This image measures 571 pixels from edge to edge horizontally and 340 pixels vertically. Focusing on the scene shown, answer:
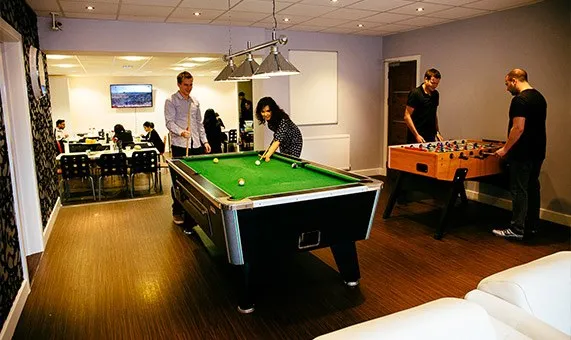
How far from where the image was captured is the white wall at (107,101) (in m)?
12.5

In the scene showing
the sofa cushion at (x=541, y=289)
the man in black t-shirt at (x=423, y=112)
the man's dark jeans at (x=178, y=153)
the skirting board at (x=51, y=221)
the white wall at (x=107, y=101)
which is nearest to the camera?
the sofa cushion at (x=541, y=289)

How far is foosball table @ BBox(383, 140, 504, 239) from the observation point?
4.18 m

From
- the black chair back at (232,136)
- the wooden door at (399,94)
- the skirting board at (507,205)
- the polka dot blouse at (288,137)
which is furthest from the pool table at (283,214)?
the black chair back at (232,136)

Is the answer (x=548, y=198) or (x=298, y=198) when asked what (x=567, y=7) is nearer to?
(x=548, y=198)

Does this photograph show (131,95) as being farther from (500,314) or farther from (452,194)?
(500,314)

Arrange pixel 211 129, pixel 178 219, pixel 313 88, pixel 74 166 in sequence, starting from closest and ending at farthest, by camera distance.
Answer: pixel 178 219 → pixel 74 166 → pixel 313 88 → pixel 211 129

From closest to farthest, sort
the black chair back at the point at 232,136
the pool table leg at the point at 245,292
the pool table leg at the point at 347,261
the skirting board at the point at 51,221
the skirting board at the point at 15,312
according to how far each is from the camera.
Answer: the skirting board at the point at 15,312 < the pool table leg at the point at 245,292 < the pool table leg at the point at 347,261 < the skirting board at the point at 51,221 < the black chair back at the point at 232,136

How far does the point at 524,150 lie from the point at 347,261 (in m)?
2.29

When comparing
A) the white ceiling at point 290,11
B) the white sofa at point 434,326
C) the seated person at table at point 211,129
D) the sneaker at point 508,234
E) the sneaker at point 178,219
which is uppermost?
the white ceiling at point 290,11

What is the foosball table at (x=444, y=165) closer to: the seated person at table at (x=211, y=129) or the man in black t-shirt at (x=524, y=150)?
the man in black t-shirt at (x=524, y=150)

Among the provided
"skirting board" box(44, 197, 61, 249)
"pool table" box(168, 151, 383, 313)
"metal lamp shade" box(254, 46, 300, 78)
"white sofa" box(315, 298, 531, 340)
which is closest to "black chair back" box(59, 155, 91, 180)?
"skirting board" box(44, 197, 61, 249)

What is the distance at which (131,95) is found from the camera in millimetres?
13547

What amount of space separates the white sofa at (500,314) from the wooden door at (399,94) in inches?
215

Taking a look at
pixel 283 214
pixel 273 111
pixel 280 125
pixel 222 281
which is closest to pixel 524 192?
pixel 280 125
